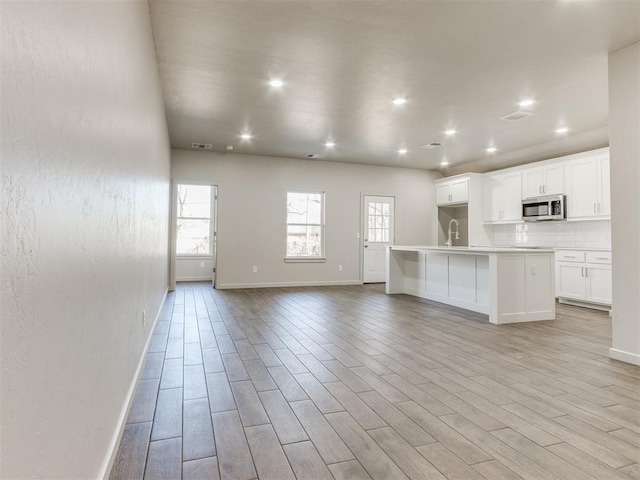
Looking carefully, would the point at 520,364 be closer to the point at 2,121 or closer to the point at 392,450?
the point at 392,450

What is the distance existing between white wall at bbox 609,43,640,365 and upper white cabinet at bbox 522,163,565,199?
343cm

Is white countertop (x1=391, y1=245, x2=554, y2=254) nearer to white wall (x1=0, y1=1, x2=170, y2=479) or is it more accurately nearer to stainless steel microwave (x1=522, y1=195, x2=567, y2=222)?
stainless steel microwave (x1=522, y1=195, x2=567, y2=222)

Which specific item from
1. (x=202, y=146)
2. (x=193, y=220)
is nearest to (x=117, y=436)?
(x=202, y=146)

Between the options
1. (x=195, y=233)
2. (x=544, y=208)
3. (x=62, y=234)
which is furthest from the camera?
(x=195, y=233)

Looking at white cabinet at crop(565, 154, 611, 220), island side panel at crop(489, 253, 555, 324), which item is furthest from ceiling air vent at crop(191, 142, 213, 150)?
white cabinet at crop(565, 154, 611, 220)

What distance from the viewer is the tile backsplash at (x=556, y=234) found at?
243 inches

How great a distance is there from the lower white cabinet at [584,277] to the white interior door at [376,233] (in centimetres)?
341

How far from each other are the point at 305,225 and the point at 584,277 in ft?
16.5

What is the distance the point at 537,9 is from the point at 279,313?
4.11m

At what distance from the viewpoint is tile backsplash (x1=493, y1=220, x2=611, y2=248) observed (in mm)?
6180

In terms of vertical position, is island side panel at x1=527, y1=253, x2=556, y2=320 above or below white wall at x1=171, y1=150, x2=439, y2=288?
below

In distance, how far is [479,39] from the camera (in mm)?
3172

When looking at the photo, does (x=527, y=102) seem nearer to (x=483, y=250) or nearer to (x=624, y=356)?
(x=483, y=250)

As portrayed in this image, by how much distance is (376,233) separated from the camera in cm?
862
